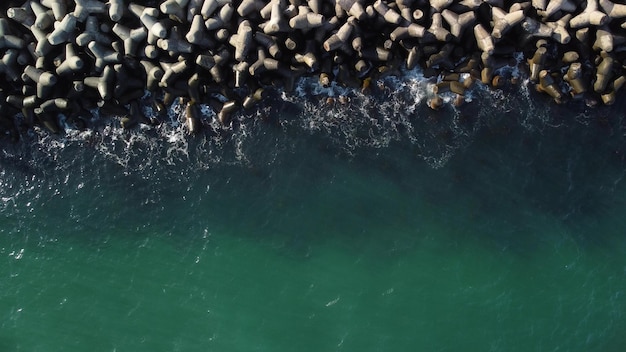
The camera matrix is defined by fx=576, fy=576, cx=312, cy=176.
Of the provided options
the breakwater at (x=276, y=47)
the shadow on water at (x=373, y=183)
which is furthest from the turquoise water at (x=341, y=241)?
the breakwater at (x=276, y=47)

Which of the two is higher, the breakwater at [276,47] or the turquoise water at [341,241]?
the breakwater at [276,47]

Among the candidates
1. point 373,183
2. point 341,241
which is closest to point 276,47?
point 373,183

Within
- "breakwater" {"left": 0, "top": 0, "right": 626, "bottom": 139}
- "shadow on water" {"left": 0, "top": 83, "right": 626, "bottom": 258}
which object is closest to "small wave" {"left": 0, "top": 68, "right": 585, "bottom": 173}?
"shadow on water" {"left": 0, "top": 83, "right": 626, "bottom": 258}

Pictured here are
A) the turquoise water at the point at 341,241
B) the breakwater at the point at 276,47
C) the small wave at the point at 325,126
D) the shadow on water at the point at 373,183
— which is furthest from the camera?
the small wave at the point at 325,126

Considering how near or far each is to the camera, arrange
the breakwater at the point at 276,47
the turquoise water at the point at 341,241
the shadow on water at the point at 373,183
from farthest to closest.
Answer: the shadow on water at the point at 373,183 < the turquoise water at the point at 341,241 < the breakwater at the point at 276,47

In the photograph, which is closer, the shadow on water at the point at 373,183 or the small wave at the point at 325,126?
the shadow on water at the point at 373,183

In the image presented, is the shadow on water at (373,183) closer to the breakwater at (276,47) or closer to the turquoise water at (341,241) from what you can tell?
the turquoise water at (341,241)
